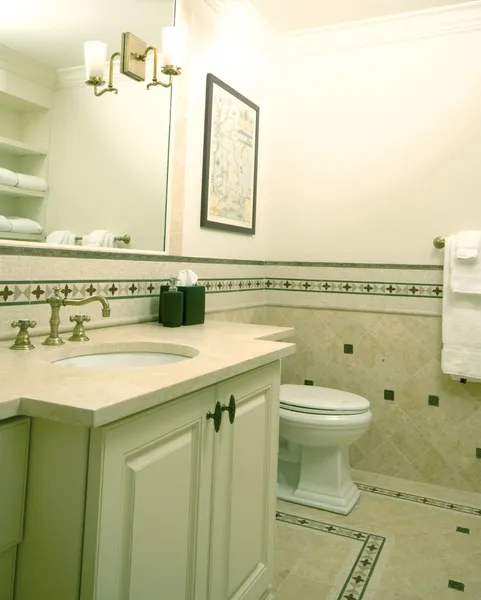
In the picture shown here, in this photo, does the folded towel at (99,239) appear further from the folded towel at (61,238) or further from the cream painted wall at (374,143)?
the cream painted wall at (374,143)

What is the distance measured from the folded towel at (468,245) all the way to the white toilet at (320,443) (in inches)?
30.3

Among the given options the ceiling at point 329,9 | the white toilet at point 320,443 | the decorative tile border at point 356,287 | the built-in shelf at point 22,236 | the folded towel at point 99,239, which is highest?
the ceiling at point 329,9

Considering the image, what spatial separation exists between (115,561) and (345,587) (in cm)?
104

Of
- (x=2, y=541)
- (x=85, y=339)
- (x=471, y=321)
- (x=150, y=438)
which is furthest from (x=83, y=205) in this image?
(x=471, y=321)

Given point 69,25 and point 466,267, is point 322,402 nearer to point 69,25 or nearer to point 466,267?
point 466,267

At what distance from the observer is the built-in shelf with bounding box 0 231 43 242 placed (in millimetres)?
1278

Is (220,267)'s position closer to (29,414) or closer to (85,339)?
(85,339)

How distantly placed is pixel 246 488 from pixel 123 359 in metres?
0.48

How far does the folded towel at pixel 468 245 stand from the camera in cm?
214

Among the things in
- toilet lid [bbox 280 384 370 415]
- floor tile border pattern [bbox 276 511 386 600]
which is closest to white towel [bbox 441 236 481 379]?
toilet lid [bbox 280 384 370 415]

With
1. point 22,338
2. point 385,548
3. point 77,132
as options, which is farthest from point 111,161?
point 385,548

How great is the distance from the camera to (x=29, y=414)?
75 cm

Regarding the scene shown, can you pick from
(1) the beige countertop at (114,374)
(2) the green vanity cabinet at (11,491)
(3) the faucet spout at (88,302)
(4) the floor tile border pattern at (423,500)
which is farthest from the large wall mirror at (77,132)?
(4) the floor tile border pattern at (423,500)

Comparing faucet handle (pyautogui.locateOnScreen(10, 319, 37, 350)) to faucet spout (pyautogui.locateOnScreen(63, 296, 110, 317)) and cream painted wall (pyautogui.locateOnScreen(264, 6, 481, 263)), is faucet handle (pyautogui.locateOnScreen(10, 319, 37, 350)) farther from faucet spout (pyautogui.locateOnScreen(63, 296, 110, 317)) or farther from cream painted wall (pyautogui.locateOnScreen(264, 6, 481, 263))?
cream painted wall (pyautogui.locateOnScreen(264, 6, 481, 263))
